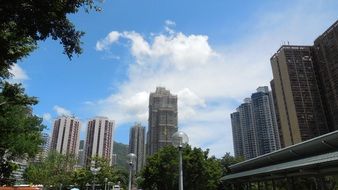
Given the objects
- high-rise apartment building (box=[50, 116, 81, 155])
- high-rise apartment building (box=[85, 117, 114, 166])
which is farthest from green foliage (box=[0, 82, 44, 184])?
high-rise apartment building (box=[50, 116, 81, 155])

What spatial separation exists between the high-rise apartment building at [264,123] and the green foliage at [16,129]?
170ft

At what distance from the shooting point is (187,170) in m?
32.4

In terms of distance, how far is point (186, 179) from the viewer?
106 feet

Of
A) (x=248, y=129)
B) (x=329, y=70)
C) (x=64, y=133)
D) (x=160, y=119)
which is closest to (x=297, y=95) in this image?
(x=329, y=70)

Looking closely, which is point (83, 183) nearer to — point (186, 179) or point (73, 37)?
point (186, 179)

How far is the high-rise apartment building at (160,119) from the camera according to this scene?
90.4 metres

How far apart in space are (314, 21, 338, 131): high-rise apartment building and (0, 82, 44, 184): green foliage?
1485 inches

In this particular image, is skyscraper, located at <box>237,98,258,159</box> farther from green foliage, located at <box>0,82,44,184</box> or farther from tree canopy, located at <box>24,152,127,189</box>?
green foliage, located at <box>0,82,44,184</box>

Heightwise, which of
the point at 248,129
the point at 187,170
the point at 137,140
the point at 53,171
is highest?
the point at 137,140

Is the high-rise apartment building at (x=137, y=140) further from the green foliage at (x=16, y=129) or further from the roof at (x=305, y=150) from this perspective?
the roof at (x=305, y=150)

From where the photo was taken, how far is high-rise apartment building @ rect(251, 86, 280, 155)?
6762cm

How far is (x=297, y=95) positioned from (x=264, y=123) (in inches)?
875

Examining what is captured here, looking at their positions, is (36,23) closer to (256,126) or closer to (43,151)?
(43,151)

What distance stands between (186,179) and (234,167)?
6.67 metres
